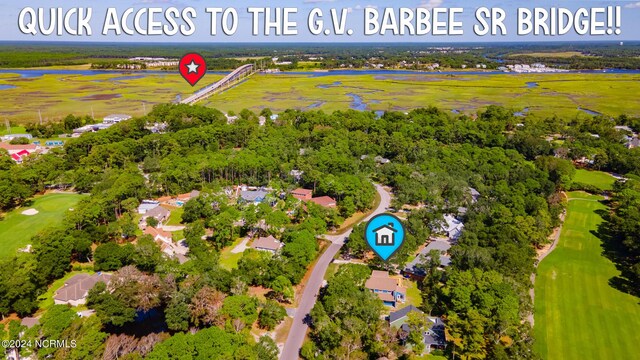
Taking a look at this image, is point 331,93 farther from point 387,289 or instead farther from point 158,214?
point 387,289

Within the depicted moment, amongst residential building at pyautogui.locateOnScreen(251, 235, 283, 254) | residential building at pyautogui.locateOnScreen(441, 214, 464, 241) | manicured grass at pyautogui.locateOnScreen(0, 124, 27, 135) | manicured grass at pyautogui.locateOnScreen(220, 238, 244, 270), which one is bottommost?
manicured grass at pyautogui.locateOnScreen(220, 238, 244, 270)

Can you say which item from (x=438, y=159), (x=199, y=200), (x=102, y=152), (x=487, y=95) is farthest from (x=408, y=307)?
(x=487, y=95)

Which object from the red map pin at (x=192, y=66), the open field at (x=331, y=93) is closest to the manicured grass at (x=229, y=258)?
the red map pin at (x=192, y=66)

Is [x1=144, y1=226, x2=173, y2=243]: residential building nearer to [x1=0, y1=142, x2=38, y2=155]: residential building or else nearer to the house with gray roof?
the house with gray roof

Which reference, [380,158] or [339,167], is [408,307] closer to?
[339,167]

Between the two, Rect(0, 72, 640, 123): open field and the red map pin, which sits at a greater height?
Rect(0, 72, 640, 123): open field

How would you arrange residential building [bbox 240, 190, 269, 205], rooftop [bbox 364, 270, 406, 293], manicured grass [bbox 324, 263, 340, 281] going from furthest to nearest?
residential building [bbox 240, 190, 269, 205] → manicured grass [bbox 324, 263, 340, 281] → rooftop [bbox 364, 270, 406, 293]

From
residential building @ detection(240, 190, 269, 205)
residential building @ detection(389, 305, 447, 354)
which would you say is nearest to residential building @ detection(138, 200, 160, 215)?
residential building @ detection(240, 190, 269, 205)
